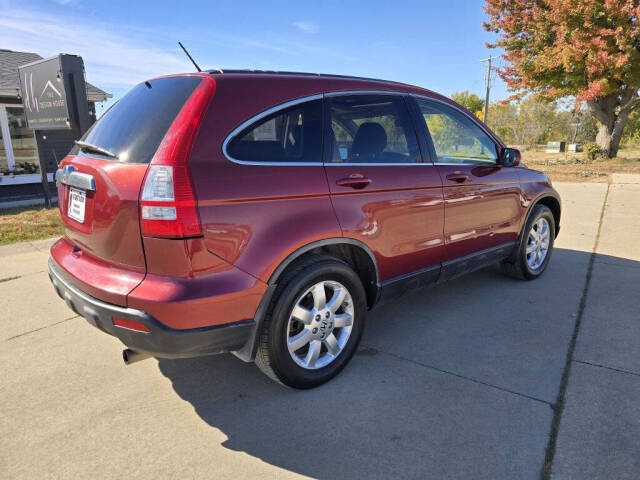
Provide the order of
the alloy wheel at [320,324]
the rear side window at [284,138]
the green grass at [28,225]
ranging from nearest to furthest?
the rear side window at [284,138], the alloy wheel at [320,324], the green grass at [28,225]

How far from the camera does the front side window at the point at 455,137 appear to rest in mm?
3584

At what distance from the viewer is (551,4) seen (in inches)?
670

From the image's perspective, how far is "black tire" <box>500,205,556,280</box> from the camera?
456cm

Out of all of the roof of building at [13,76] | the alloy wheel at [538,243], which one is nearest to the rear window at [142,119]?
the alloy wheel at [538,243]

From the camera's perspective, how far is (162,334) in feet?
7.06

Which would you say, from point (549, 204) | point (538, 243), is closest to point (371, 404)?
point (538, 243)

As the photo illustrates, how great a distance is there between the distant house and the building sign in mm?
2718

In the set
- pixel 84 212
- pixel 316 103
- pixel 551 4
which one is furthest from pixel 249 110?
pixel 551 4

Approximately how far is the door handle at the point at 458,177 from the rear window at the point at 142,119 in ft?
6.78

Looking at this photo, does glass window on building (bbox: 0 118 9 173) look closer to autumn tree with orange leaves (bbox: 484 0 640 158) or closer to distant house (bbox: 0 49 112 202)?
distant house (bbox: 0 49 112 202)

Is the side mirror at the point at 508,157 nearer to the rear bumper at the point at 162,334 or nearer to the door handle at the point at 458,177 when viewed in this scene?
the door handle at the point at 458,177

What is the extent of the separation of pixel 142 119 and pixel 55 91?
648cm

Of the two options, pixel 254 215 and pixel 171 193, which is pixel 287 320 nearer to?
pixel 254 215

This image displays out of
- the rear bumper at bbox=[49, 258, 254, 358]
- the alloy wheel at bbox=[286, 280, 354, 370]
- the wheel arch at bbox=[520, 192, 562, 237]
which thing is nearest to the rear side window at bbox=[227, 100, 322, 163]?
the alloy wheel at bbox=[286, 280, 354, 370]
